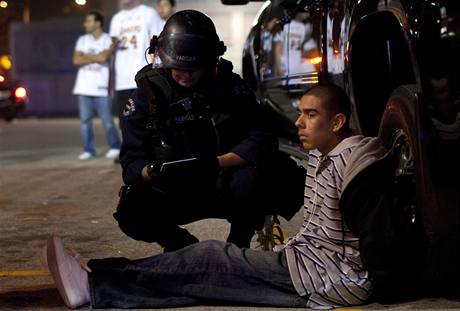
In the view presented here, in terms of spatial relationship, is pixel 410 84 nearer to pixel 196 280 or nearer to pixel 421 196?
pixel 421 196

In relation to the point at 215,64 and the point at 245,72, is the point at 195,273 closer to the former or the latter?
the point at 215,64

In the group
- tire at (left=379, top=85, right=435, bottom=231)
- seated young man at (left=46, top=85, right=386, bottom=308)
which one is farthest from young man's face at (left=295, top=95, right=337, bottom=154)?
tire at (left=379, top=85, right=435, bottom=231)

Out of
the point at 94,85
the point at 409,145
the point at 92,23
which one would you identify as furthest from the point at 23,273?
the point at 92,23

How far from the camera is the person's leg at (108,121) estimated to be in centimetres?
1084

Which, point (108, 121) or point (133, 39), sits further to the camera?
point (108, 121)

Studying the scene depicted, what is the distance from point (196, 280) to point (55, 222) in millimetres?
2785

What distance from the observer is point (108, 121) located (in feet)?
35.6

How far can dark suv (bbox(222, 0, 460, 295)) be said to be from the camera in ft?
12.0

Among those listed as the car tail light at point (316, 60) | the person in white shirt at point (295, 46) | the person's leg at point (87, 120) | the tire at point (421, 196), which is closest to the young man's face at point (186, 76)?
the tire at point (421, 196)

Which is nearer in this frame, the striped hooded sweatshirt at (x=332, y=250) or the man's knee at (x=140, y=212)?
the striped hooded sweatshirt at (x=332, y=250)

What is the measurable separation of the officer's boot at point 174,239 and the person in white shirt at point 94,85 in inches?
245

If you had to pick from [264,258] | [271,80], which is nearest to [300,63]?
[271,80]

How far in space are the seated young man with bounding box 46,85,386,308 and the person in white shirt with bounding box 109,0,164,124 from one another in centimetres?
573

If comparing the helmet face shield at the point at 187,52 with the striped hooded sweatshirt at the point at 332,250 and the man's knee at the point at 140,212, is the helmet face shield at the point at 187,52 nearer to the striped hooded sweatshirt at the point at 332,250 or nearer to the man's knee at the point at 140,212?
the man's knee at the point at 140,212
